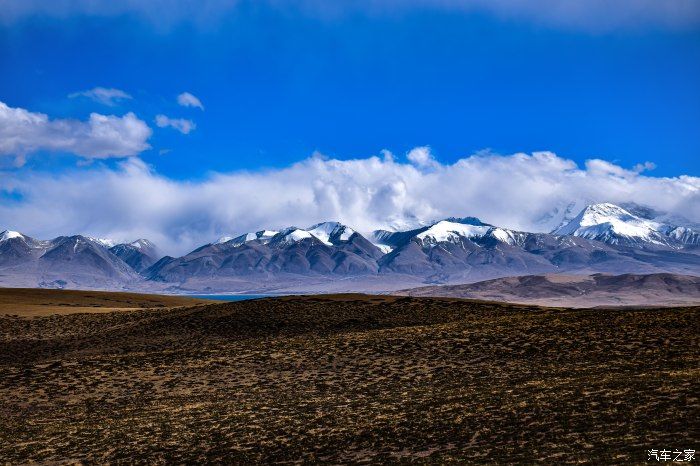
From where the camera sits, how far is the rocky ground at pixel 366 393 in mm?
23047

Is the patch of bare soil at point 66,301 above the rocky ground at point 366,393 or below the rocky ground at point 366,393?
above

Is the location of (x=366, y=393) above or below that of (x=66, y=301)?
below

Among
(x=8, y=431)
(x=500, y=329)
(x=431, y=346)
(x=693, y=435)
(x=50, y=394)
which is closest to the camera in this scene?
(x=693, y=435)

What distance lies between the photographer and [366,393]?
34.5 m

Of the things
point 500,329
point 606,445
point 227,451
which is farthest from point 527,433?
point 500,329

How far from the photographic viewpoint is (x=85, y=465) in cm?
2464

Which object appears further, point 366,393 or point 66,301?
point 66,301

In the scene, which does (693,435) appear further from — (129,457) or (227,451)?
(129,457)

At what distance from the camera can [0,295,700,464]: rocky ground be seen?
75.6ft

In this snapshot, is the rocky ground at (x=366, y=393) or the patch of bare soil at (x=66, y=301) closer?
the rocky ground at (x=366, y=393)

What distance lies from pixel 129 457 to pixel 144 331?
4355cm

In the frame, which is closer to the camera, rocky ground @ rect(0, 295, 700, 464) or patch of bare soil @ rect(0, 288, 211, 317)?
rocky ground @ rect(0, 295, 700, 464)

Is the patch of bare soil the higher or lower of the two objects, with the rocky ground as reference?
higher

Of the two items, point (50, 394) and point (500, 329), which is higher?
point (500, 329)
